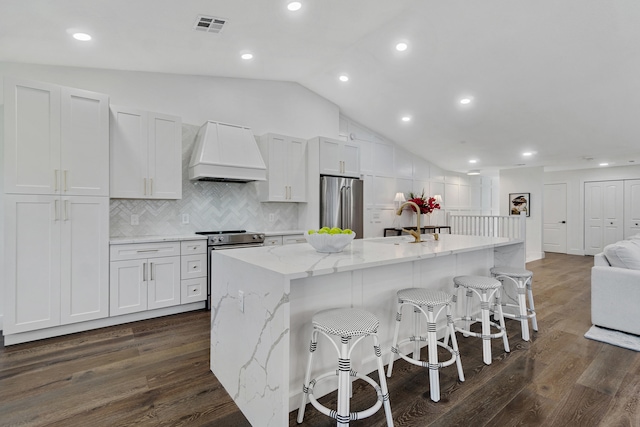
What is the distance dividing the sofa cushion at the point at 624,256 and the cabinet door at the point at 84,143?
5.16 meters

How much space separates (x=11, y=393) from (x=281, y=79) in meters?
4.57

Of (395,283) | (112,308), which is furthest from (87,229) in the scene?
(395,283)

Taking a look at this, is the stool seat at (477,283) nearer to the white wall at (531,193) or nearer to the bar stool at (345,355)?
the bar stool at (345,355)

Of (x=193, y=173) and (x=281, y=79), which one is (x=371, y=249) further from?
(x=281, y=79)

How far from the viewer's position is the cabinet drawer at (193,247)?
3.64m

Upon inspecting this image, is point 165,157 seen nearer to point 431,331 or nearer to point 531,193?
point 431,331

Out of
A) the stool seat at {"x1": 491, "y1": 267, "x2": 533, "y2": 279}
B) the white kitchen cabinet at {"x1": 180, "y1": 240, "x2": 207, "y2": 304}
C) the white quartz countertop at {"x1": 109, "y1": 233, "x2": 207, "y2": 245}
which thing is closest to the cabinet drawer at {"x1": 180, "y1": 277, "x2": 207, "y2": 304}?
the white kitchen cabinet at {"x1": 180, "y1": 240, "x2": 207, "y2": 304}

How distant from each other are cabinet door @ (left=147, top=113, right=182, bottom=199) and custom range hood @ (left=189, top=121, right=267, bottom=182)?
0.24m

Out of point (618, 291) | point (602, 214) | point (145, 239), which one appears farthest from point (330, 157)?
point (602, 214)

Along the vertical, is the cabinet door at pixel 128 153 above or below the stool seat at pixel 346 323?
above

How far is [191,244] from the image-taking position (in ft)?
12.1

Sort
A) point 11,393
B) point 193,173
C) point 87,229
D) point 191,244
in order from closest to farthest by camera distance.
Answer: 1. point 11,393
2. point 87,229
3. point 191,244
4. point 193,173

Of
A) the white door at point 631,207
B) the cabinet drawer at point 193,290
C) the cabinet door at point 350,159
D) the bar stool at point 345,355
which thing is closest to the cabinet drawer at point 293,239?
the cabinet drawer at point 193,290

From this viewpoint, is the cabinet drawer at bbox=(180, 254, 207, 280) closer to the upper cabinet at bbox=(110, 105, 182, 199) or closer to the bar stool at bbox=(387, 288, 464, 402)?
the upper cabinet at bbox=(110, 105, 182, 199)
